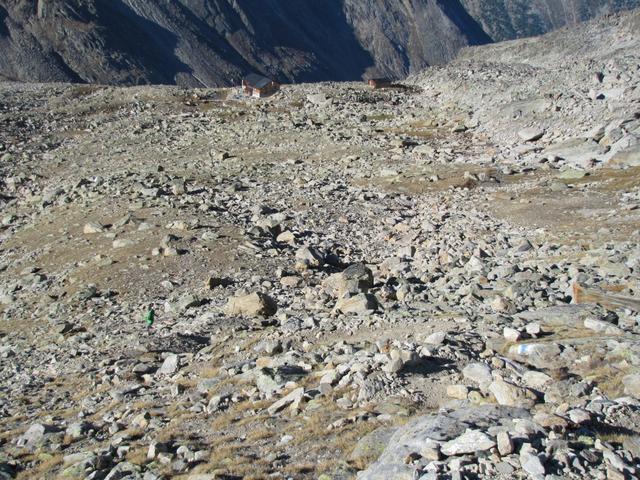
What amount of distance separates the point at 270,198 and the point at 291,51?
15528 centimetres

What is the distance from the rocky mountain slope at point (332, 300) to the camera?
351 inches

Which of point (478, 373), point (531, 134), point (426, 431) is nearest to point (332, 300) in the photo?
point (478, 373)

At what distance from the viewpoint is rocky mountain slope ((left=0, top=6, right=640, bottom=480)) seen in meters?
8.92

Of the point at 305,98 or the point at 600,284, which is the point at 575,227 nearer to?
the point at 600,284

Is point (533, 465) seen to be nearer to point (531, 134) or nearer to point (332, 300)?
point (332, 300)

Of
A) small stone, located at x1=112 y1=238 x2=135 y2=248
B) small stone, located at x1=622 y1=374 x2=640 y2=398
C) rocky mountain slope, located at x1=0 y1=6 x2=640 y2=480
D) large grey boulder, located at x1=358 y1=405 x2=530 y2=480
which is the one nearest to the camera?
large grey boulder, located at x1=358 y1=405 x2=530 y2=480

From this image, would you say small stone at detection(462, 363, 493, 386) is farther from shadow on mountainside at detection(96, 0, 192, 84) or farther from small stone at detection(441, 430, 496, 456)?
shadow on mountainside at detection(96, 0, 192, 84)

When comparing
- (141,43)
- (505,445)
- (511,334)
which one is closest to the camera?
(505,445)

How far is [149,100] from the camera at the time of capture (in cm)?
5019

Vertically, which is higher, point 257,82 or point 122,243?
point 257,82

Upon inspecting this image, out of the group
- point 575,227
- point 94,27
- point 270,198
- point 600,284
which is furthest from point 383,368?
point 94,27

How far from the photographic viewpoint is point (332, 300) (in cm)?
1592

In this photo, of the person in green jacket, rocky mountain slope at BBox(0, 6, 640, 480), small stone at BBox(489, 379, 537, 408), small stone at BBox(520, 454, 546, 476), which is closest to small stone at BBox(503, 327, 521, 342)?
rocky mountain slope at BBox(0, 6, 640, 480)

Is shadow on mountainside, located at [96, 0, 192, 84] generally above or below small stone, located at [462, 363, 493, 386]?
above
